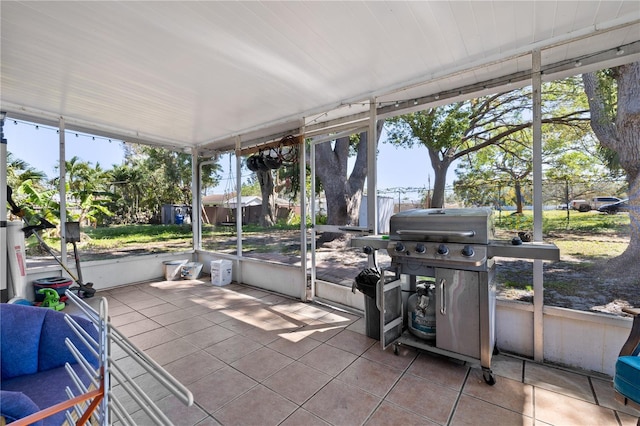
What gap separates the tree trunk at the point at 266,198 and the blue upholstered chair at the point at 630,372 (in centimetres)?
442

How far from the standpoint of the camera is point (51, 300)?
3832 millimetres

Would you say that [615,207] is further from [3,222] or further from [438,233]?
[3,222]

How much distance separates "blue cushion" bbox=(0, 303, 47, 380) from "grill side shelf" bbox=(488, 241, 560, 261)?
10.0 feet

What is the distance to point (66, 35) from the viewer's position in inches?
90.7

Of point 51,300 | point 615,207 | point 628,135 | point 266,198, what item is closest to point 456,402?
point 615,207

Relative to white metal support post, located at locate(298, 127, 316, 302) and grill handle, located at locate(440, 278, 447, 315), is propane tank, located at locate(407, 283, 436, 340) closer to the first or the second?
grill handle, located at locate(440, 278, 447, 315)

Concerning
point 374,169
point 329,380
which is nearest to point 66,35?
point 374,169

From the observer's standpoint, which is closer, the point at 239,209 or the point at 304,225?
the point at 304,225

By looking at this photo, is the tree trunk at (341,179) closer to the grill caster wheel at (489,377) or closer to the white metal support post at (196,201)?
the grill caster wheel at (489,377)

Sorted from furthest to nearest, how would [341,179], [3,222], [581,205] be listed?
[341,179]
[3,222]
[581,205]

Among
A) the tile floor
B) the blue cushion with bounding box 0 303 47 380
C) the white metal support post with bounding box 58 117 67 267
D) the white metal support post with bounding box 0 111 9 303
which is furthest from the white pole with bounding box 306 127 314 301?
the white metal support post with bounding box 58 117 67 267

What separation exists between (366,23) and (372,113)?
1.45 metres

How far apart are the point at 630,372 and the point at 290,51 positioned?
3.19m

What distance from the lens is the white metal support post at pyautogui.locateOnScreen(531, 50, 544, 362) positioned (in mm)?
2604
